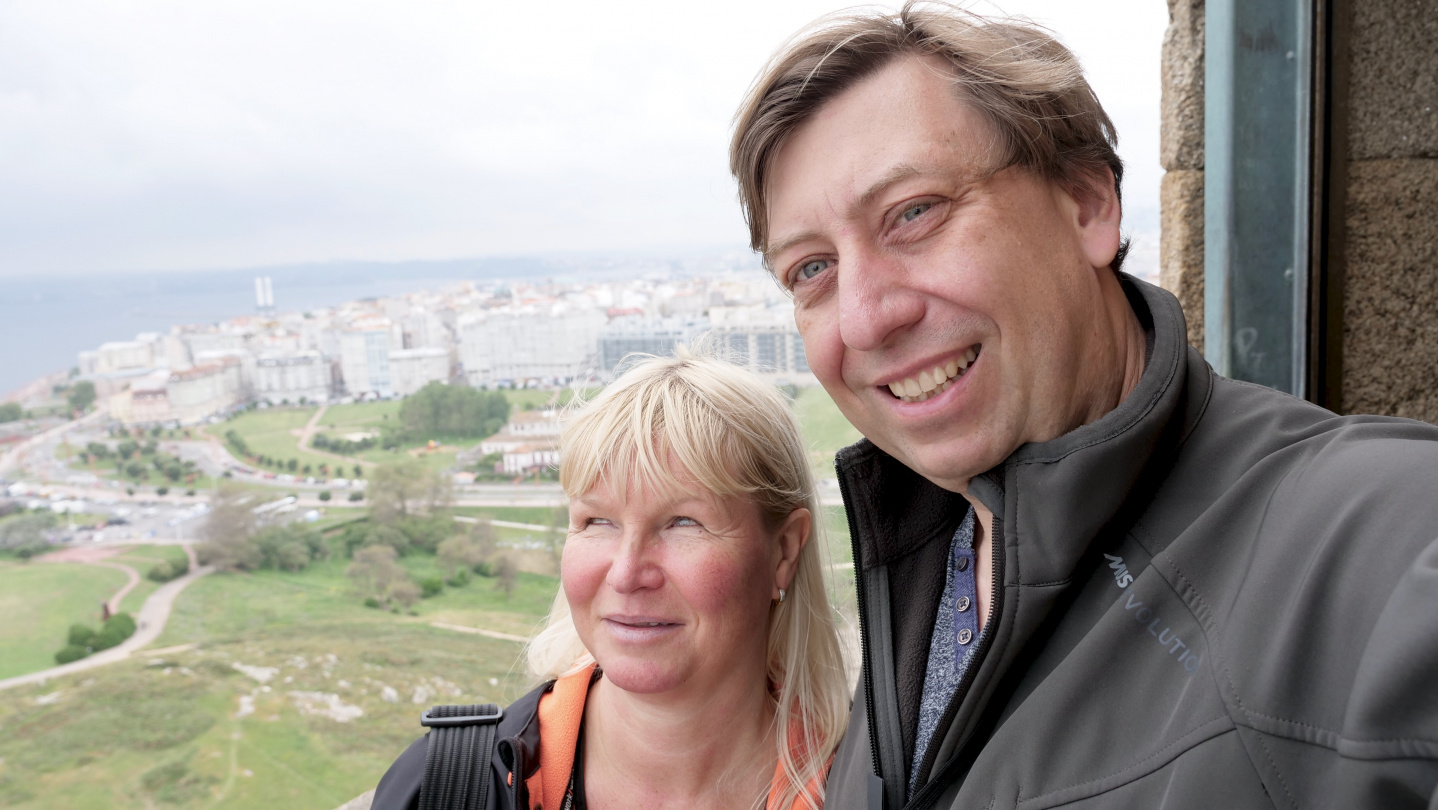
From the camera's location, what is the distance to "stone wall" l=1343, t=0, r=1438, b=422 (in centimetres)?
210

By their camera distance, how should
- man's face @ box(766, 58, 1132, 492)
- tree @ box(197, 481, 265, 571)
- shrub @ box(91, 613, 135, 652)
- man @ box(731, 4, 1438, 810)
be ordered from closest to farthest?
man @ box(731, 4, 1438, 810) → man's face @ box(766, 58, 1132, 492) → shrub @ box(91, 613, 135, 652) → tree @ box(197, 481, 265, 571)

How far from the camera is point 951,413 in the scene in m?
1.14

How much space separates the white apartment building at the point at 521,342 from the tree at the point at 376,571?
754mm

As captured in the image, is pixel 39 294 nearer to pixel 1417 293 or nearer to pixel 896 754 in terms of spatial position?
pixel 896 754

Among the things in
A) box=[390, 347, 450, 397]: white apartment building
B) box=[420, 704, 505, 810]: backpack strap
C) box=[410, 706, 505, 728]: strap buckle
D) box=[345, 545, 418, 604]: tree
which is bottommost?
box=[345, 545, 418, 604]: tree

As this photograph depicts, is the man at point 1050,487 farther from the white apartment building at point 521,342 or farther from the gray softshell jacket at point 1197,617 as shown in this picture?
the white apartment building at point 521,342

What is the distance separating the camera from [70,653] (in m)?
2.81

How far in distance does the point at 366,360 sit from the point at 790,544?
255 centimetres

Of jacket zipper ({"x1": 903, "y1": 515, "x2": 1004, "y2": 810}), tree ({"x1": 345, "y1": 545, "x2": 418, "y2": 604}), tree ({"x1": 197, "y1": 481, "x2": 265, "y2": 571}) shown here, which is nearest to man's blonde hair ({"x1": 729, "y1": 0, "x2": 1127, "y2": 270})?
jacket zipper ({"x1": 903, "y1": 515, "x2": 1004, "y2": 810})

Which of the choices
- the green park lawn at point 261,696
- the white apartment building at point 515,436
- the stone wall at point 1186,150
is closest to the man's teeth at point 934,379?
the stone wall at point 1186,150

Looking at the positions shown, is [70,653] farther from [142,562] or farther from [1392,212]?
[1392,212]

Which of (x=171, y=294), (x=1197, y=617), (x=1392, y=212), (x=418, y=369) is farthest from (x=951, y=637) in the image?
(x=171, y=294)

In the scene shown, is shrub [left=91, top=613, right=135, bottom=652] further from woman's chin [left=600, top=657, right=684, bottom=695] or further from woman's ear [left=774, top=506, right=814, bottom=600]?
woman's ear [left=774, top=506, right=814, bottom=600]

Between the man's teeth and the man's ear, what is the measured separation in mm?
235
